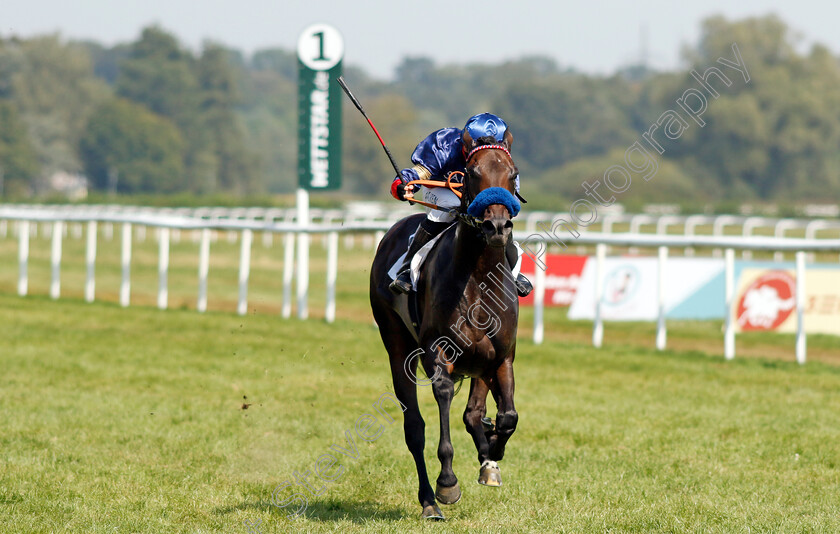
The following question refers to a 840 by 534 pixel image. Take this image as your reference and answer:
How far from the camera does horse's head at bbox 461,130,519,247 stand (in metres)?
4.46

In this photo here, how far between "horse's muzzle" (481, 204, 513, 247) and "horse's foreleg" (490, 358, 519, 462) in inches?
30.8

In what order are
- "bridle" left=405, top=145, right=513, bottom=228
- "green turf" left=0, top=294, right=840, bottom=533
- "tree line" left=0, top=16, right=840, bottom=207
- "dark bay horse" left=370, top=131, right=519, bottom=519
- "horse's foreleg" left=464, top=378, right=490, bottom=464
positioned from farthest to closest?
"tree line" left=0, top=16, right=840, bottom=207 < "green turf" left=0, top=294, right=840, bottom=533 < "horse's foreleg" left=464, top=378, right=490, bottom=464 < "dark bay horse" left=370, top=131, right=519, bottom=519 < "bridle" left=405, top=145, right=513, bottom=228

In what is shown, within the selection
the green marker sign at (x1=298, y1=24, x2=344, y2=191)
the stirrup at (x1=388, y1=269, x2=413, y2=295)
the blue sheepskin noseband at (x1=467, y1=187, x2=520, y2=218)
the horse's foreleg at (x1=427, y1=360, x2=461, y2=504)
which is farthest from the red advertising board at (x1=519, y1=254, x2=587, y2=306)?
the blue sheepskin noseband at (x1=467, y1=187, x2=520, y2=218)

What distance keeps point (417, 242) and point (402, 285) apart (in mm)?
323

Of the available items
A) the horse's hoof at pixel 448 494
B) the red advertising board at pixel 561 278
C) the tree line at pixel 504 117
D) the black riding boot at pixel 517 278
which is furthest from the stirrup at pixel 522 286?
the tree line at pixel 504 117

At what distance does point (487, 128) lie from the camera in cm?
495

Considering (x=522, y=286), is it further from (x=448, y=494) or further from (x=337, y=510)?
(x=337, y=510)

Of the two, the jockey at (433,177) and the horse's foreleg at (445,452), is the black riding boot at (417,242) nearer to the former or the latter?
the jockey at (433,177)

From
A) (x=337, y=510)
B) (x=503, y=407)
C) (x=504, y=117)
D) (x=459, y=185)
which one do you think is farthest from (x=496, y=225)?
(x=504, y=117)

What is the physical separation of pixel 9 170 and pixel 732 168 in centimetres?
4473

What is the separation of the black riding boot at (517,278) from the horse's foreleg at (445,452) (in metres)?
0.53

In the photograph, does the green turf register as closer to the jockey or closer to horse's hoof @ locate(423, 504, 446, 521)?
horse's hoof @ locate(423, 504, 446, 521)

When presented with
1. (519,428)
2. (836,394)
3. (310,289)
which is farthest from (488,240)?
(310,289)

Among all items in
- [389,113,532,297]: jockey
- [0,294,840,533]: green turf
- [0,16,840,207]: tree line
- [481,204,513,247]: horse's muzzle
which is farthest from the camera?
[0,16,840,207]: tree line
